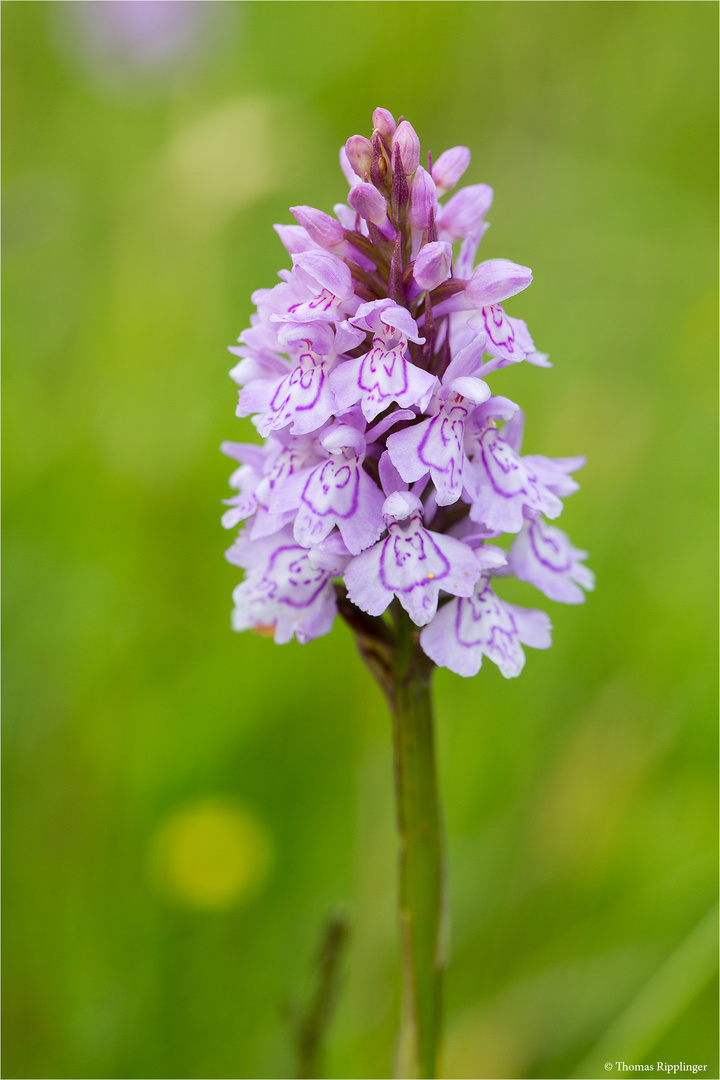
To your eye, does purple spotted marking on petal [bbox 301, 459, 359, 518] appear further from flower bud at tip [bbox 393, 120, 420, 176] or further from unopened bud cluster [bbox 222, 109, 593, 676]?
flower bud at tip [bbox 393, 120, 420, 176]

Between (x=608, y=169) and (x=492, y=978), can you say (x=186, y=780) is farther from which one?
(x=608, y=169)

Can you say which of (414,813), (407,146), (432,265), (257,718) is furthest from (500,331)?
(257,718)

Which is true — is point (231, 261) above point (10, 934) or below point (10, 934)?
above

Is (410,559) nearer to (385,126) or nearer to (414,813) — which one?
(414,813)

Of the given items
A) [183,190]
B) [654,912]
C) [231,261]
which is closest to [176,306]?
[183,190]

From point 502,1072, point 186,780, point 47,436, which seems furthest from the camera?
point 47,436

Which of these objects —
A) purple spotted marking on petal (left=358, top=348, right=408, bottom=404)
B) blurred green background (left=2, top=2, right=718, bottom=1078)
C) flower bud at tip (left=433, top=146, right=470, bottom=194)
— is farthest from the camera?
blurred green background (left=2, top=2, right=718, bottom=1078)

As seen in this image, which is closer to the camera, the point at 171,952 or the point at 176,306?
the point at 171,952

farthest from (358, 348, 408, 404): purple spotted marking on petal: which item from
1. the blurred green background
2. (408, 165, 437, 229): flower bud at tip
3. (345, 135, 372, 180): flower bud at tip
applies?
the blurred green background
